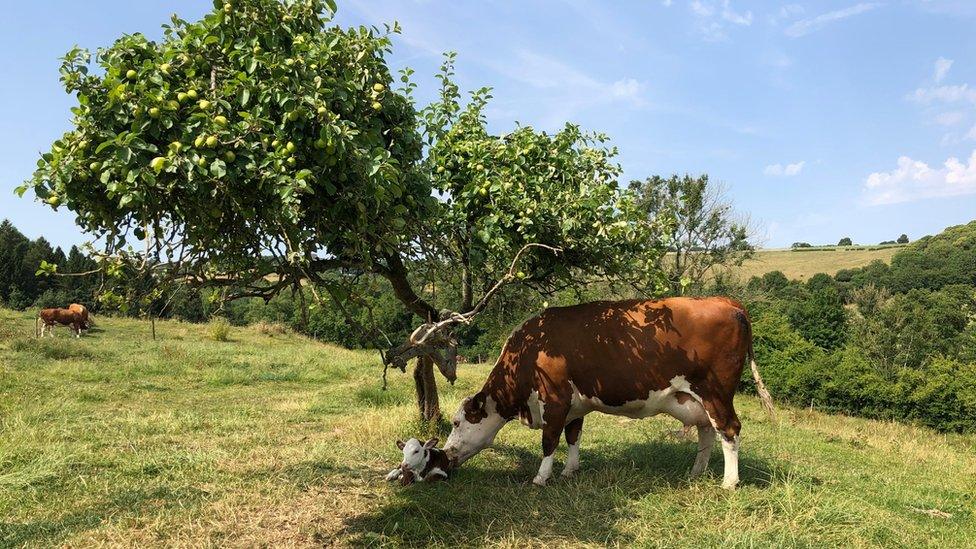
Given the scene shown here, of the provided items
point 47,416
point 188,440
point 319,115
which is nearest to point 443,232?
point 319,115

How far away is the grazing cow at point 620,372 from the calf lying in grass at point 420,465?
360mm

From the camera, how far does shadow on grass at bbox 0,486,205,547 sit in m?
4.91

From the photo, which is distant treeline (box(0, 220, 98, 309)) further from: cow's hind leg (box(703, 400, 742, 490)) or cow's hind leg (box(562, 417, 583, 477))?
cow's hind leg (box(703, 400, 742, 490))

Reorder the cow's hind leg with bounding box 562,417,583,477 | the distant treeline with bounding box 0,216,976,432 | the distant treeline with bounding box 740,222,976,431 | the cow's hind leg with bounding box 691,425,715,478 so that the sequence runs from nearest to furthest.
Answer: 1. the cow's hind leg with bounding box 691,425,715,478
2. the cow's hind leg with bounding box 562,417,583,477
3. the distant treeline with bounding box 0,216,976,432
4. the distant treeline with bounding box 740,222,976,431

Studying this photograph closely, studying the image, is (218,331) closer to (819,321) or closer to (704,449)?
(704,449)

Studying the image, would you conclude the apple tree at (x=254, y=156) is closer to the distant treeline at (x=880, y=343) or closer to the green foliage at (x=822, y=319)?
the distant treeline at (x=880, y=343)

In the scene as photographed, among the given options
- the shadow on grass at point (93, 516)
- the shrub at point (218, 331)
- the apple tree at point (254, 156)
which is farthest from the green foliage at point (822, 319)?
the shadow on grass at point (93, 516)

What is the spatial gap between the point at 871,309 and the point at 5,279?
7165 cm

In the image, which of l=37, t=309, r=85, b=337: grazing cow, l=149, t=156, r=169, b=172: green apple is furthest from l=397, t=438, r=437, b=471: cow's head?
l=37, t=309, r=85, b=337: grazing cow

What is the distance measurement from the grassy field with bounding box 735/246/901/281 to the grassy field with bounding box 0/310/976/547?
257ft

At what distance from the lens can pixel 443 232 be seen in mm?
6898

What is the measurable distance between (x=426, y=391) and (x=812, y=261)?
106 meters

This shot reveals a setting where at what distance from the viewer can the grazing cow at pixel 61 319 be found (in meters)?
21.7

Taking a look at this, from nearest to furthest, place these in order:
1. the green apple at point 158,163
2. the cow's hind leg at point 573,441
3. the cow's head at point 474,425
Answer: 1. the green apple at point 158,163
2. the cow's head at point 474,425
3. the cow's hind leg at point 573,441
